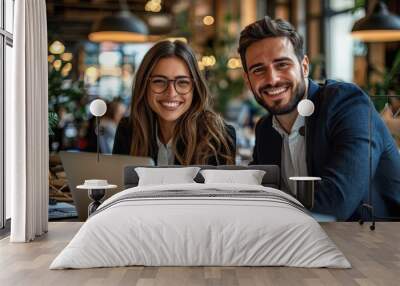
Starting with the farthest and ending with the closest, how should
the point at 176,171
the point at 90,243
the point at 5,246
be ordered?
the point at 176,171
the point at 5,246
the point at 90,243

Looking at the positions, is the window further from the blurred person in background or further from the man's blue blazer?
the man's blue blazer

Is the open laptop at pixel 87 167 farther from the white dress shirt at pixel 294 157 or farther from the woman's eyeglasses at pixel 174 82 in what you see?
the white dress shirt at pixel 294 157

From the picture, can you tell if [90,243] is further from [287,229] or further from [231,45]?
[231,45]

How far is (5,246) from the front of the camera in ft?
18.8

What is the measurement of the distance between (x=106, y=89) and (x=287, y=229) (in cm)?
796

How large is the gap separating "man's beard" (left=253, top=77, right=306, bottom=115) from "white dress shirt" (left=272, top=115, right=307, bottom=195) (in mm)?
133

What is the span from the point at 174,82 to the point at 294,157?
1355 mm

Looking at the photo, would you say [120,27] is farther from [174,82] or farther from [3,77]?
[3,77]

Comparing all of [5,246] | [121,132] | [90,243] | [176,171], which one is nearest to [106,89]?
[121,132]

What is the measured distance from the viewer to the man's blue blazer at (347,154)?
23.1ft

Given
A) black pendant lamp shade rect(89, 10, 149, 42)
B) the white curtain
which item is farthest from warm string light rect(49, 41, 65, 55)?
the white curtain

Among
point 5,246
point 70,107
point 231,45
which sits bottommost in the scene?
point 5,246

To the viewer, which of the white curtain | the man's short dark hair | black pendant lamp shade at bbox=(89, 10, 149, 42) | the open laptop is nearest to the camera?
the white curtain

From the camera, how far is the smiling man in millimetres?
7059
